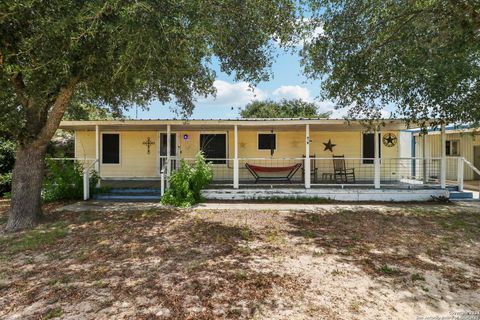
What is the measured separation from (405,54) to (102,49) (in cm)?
573

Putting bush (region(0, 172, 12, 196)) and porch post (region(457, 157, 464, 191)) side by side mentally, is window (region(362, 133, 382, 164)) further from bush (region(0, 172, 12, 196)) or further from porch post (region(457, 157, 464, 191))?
bush (region(0, 172, 12, 196))

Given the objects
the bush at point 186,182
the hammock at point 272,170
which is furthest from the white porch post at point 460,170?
the bush at point 186,182

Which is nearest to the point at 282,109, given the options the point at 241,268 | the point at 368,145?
the point at 368,145

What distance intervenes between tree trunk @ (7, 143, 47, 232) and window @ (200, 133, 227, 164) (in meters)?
6.15

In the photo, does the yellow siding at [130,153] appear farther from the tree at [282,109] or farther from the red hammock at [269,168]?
the tree at [282,109]

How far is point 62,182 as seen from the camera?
9133 millimetres

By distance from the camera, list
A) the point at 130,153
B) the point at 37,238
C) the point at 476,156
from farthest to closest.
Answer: the point at 476,156
the point at 130,153
the point at 37,238

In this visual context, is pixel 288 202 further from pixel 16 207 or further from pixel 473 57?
pixel 16 207

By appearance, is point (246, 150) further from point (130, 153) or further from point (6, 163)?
point (6, 163)

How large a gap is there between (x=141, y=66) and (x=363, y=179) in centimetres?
974

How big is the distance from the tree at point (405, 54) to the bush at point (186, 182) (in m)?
3.94

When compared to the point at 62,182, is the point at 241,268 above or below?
below

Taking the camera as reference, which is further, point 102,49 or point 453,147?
point 453,147

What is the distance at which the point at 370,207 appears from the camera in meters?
8.23
